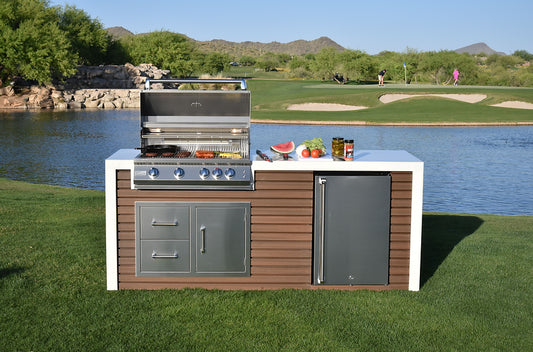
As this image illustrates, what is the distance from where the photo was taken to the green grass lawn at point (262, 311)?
169 inches

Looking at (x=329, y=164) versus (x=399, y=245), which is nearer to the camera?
(x=329, y=164)

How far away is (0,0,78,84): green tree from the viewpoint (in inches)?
1759

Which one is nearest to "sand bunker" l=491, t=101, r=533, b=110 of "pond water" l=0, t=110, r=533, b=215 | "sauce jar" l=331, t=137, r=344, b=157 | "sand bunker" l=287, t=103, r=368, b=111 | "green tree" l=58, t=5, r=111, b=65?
"sand bunker" l=287, t=103, r=368, b=111

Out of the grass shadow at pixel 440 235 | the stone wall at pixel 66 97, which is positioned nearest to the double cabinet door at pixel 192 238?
the grass shadow at pixel 440 235

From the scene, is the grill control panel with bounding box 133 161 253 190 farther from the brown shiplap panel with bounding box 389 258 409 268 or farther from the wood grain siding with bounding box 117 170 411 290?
the brown shiplap panel with bounding box 389 258 409 268

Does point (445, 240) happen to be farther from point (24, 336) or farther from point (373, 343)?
point (24, 336)

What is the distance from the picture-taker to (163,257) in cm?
530

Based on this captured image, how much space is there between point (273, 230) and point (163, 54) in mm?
70995

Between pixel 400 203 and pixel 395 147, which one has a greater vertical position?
pixel 400 203

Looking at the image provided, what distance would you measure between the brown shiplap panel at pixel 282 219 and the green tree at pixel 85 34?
197 ft

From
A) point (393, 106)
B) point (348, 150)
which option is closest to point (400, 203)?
point (348, 150)

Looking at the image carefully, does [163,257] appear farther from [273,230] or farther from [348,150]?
[348,150]

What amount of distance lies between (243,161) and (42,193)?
6572 mm

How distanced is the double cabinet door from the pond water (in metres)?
4.61
